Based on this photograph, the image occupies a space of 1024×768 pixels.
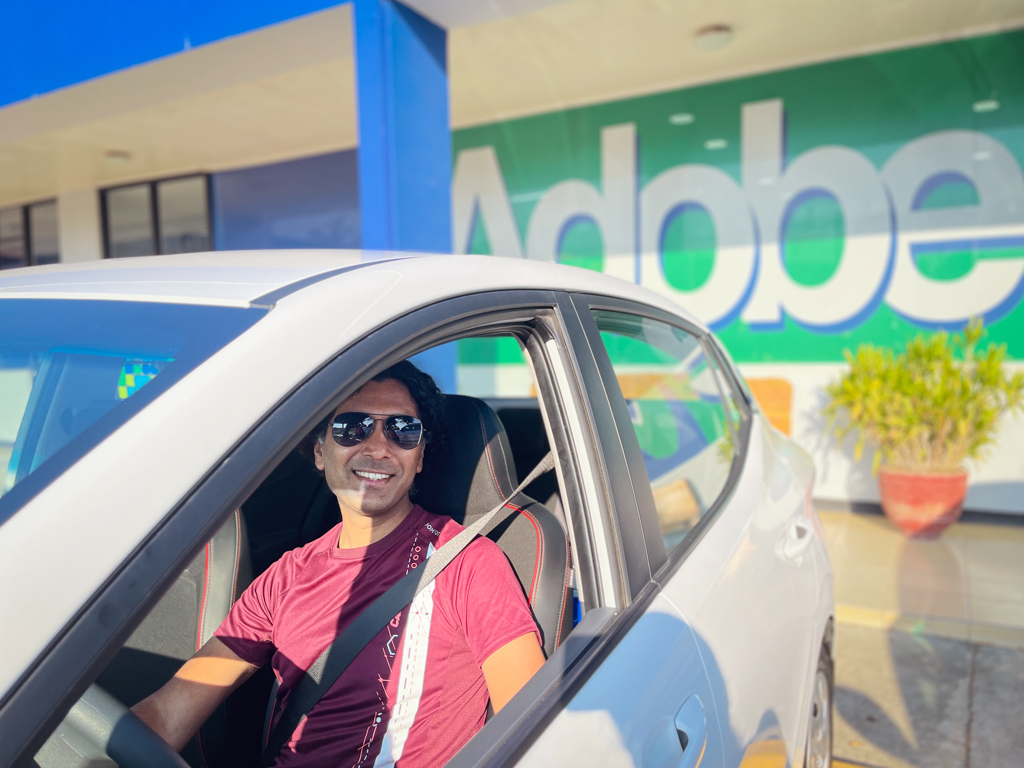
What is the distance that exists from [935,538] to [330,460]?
528cm

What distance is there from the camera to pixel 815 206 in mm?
6035

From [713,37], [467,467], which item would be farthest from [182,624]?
[713,37]

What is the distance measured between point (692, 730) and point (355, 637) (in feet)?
2.10

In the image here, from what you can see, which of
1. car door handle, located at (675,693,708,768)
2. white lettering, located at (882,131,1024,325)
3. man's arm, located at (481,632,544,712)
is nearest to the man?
man's arm, located at (481,632,544,712)

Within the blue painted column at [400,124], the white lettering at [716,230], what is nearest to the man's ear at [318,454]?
the blue painted column at [400,124]

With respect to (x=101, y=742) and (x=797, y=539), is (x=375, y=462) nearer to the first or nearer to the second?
(x=101, y=742)

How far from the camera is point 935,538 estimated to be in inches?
204

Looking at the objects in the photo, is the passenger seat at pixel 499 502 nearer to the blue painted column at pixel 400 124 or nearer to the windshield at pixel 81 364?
the windshield at pixel 81 364

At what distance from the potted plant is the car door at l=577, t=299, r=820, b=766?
9.81ft

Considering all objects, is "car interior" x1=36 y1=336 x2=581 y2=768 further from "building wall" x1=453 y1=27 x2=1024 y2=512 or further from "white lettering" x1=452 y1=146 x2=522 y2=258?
"white lettering" x1=452 y1=146 x2=522 y2=258

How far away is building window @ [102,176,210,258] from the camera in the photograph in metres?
9.52

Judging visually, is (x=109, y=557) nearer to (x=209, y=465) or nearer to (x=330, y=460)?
(x=209, y=465)

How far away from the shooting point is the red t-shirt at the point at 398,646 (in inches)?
51.6

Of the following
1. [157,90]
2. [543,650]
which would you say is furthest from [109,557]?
[157,90]
